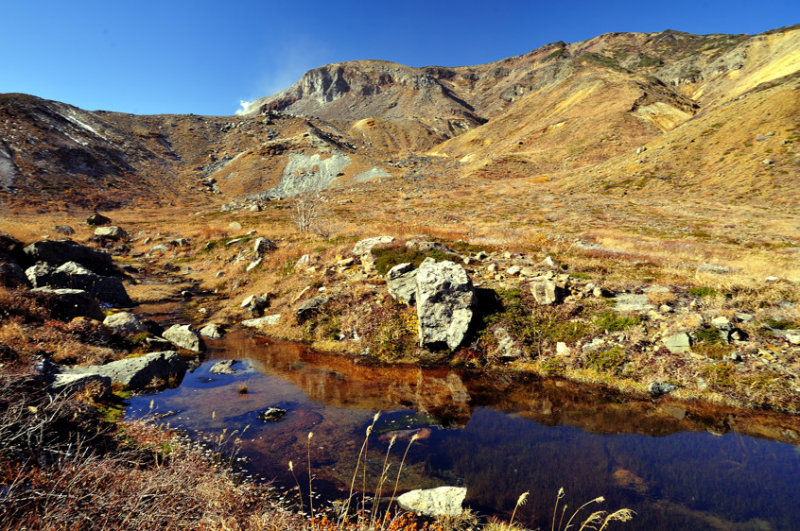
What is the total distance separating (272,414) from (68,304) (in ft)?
40.4

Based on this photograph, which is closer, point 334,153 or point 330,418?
point 330,418

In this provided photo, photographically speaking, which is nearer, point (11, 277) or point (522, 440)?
point (522, 440)

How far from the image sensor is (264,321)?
63.7 feet

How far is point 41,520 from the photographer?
351cm

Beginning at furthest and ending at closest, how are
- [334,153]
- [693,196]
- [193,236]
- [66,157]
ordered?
[334,153] < [66,157] < [693,196] < [193,236]

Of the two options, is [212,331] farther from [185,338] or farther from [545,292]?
[545,292]

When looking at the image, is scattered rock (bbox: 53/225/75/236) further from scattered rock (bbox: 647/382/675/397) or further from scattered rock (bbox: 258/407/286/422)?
scattered rock (bbox: 647/382/675/397)

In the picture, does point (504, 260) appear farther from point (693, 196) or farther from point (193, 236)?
point (693, 196)

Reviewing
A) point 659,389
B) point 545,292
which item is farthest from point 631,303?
point 659,389

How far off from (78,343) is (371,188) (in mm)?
73802

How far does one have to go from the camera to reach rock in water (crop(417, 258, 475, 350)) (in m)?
14.6

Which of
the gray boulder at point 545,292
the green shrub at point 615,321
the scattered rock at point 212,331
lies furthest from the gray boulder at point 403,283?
the scattered rock at point 212,331

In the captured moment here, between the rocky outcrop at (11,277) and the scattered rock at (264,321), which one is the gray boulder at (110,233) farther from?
the scattered rock at (264,321)

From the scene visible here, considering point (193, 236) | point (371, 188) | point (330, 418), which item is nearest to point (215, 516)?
point (330, 418)
